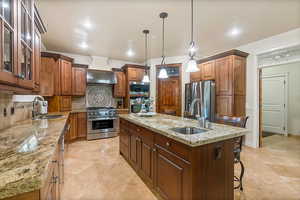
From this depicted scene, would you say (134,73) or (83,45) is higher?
(83,45)

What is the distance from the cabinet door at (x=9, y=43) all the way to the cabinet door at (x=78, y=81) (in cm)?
336

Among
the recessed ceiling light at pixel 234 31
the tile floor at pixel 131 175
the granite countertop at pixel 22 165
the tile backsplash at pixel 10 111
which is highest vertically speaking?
the recessed ceiling light at pixel 234 31

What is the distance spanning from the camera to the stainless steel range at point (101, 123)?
4.33 meters

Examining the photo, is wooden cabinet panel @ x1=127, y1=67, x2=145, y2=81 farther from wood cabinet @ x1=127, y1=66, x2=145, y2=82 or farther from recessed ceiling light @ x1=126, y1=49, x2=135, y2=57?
recessed ceiling light @ x1=126, y1=49, x2=135, y2=57

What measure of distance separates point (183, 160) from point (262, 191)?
5.13ft

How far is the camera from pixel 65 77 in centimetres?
409

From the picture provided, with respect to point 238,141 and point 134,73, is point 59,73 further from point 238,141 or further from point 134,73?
point 238,141

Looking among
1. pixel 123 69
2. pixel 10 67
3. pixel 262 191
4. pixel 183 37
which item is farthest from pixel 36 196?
pixel 123 69

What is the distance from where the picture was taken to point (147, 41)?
3.71 metres

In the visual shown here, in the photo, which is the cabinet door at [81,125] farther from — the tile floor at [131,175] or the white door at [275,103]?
the white door at [275,103]

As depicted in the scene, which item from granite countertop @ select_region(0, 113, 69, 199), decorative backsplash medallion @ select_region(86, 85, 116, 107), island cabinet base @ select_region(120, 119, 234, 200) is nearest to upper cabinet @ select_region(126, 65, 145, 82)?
decorative backsplash medallion @ select_region(86, 85, 116, 107)

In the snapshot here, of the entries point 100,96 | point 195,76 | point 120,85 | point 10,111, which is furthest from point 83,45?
point 195,76

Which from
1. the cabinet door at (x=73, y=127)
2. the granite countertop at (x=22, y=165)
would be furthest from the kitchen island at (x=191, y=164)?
the cabinet door at (x=73, y=127)

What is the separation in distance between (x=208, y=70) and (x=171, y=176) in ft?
11.2
